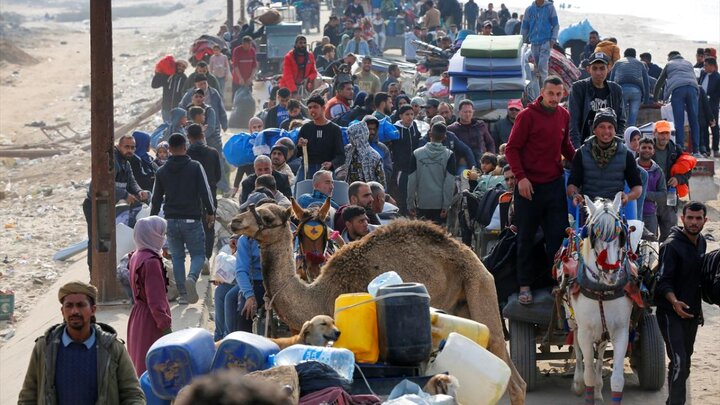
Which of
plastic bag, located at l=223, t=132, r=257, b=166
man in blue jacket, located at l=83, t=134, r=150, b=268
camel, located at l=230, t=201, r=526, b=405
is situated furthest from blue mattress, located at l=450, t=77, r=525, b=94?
camel, located at l=230, t=201, r=526, b=405

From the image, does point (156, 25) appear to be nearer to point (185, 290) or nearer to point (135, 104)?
point (135, 104)

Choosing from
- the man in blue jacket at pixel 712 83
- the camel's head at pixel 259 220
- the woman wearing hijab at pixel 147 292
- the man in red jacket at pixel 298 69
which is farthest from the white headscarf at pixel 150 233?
the man in blue jacket at pixel 712 83

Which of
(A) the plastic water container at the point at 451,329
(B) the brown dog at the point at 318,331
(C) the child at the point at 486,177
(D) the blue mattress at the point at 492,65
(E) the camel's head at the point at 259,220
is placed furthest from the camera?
(D) the blue mattress at the point at 492,65

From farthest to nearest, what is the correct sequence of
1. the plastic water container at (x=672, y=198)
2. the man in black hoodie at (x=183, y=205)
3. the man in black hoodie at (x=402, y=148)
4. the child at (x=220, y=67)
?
the child at (x=220, y=67) < the man in black hoodie at (x=402, y=148) < the plastic water container at (x=672, y=198) < the man in black hoodie at (x=183, y=205)

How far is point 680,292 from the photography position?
10.8 meters

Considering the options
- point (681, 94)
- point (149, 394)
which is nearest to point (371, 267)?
point (149, 394)

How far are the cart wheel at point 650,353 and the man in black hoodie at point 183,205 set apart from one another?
5.20 meters

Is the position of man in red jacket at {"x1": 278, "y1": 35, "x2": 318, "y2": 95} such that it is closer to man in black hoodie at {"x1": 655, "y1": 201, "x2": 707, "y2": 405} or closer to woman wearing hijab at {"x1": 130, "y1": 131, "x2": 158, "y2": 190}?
woman wearing hijab at {"x1": 130, "y1": 131, "x2": 158, "y2": 190}

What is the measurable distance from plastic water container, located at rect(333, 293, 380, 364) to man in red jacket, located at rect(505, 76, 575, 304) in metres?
4.13

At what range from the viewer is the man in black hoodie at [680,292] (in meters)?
10.7

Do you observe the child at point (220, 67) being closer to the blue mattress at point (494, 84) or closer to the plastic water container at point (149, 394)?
the blue mattress at point (494, 84)

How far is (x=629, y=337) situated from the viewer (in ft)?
38.3

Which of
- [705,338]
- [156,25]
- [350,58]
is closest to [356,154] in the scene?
[705,338]

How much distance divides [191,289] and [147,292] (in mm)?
5286
